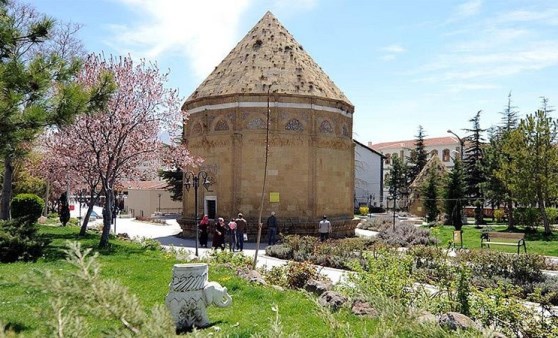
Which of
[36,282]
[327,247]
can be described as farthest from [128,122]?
[36,282]

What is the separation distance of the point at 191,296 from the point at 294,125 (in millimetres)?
18644

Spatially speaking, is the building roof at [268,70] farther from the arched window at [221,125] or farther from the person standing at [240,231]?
the person standing at [240,231]

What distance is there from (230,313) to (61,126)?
5.12 metres

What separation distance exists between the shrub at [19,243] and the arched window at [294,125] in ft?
45.7

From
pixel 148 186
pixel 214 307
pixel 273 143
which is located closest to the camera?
pixel 214 307

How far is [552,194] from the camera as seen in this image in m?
30.1

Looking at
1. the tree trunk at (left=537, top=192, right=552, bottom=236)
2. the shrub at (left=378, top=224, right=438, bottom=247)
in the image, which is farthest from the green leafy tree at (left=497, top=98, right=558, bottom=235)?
the shrub at (left=378, top=224, right=438, bottom=247)

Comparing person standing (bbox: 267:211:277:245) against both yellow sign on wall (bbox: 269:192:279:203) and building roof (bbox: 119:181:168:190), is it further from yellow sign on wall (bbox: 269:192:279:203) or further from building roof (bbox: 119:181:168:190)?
building roof (bbox: 119:181:168:190)

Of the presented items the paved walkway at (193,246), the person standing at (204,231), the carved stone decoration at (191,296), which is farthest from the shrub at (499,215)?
the carved stone decoration at (191,296)

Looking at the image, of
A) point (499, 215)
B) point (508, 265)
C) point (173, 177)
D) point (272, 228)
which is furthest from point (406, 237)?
point (173, 177)

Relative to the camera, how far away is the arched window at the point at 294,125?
25.8 m

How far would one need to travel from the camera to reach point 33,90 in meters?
9.88

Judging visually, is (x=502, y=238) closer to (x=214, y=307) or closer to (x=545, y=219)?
(x=545, y=219)

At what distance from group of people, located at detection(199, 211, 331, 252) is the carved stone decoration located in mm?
12480
